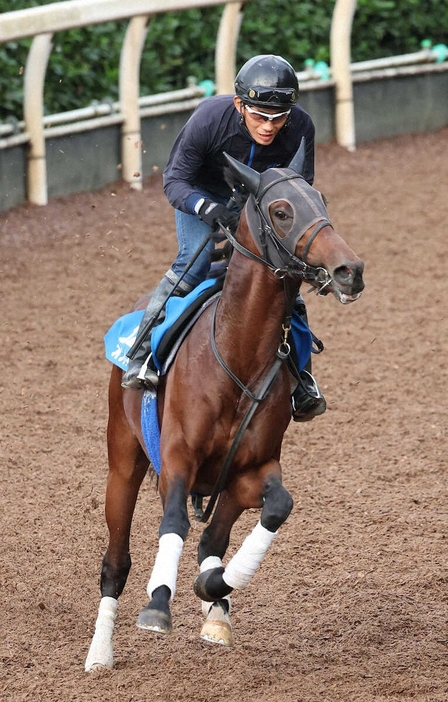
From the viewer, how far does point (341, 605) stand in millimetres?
6004

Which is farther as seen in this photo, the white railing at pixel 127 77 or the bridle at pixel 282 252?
the white railing at pixel 127 77

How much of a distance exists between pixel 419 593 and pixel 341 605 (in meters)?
0.41

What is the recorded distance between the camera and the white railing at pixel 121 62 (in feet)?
34.9

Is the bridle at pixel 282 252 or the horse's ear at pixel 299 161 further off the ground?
the horse's ear at pixel 299 161

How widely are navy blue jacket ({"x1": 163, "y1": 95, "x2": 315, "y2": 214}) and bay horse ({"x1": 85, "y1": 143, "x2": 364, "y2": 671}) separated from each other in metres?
0.31

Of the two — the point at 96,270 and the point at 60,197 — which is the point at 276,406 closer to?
the point at 96,270

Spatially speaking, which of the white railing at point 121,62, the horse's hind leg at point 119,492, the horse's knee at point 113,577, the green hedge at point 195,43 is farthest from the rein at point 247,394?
the green hedge at point 195,43

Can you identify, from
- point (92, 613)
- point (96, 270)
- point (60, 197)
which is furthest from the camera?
point (60, 197)

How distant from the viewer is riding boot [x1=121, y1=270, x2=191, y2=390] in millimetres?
5289

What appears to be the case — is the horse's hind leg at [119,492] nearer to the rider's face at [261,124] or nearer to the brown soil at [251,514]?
the brown soil at [251,514]

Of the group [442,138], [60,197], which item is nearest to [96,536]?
[60,197]

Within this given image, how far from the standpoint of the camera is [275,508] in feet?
15.8

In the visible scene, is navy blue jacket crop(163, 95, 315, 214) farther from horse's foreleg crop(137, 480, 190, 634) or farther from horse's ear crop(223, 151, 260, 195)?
horse's foreleg crop(137, 480, 190, 634)

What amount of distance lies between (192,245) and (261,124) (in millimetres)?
768
